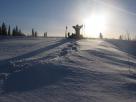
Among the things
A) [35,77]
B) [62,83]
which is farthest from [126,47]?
[62,83]

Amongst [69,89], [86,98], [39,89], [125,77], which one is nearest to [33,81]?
[39,89]

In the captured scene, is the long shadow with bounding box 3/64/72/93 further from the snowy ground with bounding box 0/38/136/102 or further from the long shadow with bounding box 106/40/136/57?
the long shadow with bounding box 106/40/136/57

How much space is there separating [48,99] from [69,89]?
111 cm

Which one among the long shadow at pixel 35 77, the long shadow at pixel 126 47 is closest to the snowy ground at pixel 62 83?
the long shadow at pixel 35 77

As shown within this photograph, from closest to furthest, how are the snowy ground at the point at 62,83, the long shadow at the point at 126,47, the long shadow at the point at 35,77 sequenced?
the snowy ground at the point at 62,83 < the long shadow at the point at 35,77 < the long shadow at the point at 126,47

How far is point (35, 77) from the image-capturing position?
909cm

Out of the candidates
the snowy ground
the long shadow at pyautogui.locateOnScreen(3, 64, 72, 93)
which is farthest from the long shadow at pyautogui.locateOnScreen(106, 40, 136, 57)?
the long shadow at pyautogui.locateOnScreen(3, 64, 72, 93)

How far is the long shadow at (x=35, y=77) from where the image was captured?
8.04 m

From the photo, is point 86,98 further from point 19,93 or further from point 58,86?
point 19,93

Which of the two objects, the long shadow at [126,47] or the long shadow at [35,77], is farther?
the long shadow at [126,47]

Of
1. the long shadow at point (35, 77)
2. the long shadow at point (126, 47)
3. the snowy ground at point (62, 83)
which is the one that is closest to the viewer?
the snowy ground at point (62, 83)

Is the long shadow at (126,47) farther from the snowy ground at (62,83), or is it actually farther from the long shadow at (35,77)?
the long shadow at (35,77)

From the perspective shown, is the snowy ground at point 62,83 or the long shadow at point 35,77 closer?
the snowy ground at point 62,83

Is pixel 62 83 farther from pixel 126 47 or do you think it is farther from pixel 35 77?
pixel 126 47
